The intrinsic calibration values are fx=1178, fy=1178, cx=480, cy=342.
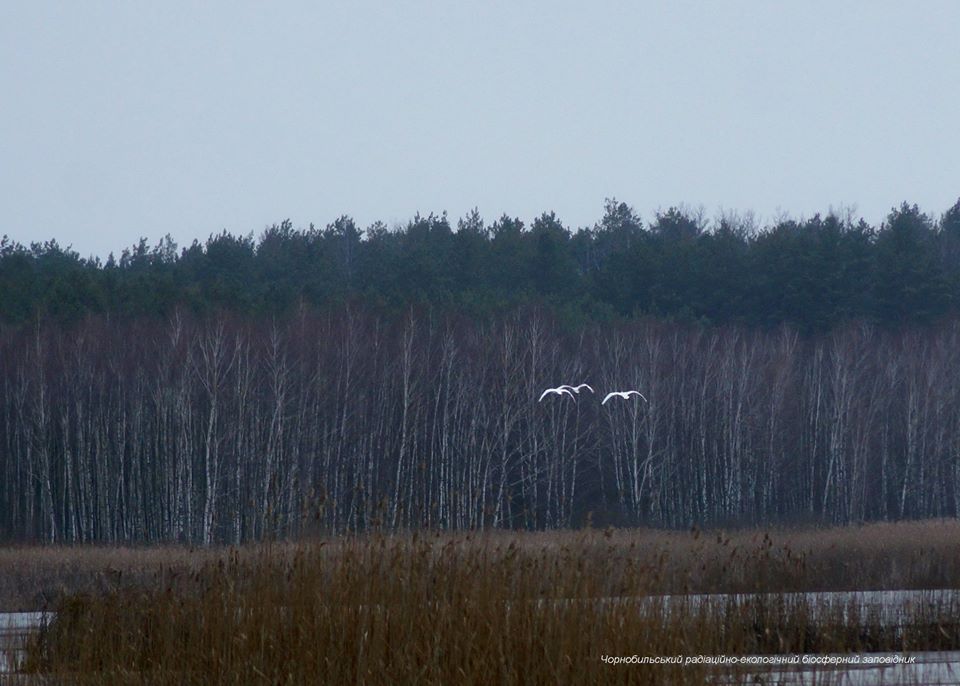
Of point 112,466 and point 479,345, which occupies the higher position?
point 479,345

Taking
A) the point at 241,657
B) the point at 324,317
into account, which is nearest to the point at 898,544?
the point at 241,657

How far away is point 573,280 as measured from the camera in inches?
2137

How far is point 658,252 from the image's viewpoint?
172 feet

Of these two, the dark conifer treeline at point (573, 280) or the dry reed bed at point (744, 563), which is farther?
the dark conifer treeline at point (573, 280)

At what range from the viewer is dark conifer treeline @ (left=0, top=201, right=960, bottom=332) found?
150ft

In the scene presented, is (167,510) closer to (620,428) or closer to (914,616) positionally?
(620,428)

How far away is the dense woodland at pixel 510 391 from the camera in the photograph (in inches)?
1550

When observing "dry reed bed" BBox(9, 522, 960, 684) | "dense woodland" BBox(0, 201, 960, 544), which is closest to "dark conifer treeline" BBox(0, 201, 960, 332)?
"dense woodland" BBox(0, 201, 960, 544)

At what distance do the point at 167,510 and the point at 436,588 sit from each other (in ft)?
107

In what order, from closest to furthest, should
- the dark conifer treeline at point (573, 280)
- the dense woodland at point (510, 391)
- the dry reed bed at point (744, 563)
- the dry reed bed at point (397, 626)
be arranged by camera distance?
the dry reed bed at point (397, 626) < the dry reed bed at point (744, 563) < the dense woodland at point (510, 391) < the dark conifer treeline at point (573, 280)

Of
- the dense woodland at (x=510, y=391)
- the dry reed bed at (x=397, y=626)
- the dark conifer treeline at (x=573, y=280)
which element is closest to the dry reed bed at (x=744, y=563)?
the dry reed bed at (x=397, y=626)

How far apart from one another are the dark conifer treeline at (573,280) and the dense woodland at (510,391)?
139 mm

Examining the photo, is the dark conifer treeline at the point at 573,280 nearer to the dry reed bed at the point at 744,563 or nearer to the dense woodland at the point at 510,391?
the dense woodland at the point at 510,391

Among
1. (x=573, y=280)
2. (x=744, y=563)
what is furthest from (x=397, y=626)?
(x=573, y=280)
